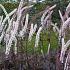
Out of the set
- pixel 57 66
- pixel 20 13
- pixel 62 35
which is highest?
pixel 20 13

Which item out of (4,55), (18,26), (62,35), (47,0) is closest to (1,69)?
(4,55)

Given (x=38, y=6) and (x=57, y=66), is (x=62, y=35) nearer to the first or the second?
(x=57, y=66)

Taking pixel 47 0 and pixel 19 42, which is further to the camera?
pixel 47 0

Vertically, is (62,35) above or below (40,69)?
above

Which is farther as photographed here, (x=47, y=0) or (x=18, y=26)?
(x=47, y=0)

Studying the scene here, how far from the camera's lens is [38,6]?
44.7 feet

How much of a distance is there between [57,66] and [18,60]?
1.56ft

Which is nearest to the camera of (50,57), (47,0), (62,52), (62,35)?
(62,52)

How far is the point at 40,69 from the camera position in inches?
156

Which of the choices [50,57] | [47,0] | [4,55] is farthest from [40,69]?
[47,0]

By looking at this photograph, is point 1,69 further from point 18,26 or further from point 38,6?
A: point 38,6

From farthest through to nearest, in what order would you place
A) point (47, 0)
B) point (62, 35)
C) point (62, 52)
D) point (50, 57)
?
point (47, 0) < point (50, 57) < point (62, 35) < point (62, 52)

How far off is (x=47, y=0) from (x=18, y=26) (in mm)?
9263

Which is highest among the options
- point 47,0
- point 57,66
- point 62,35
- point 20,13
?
point 47,0
